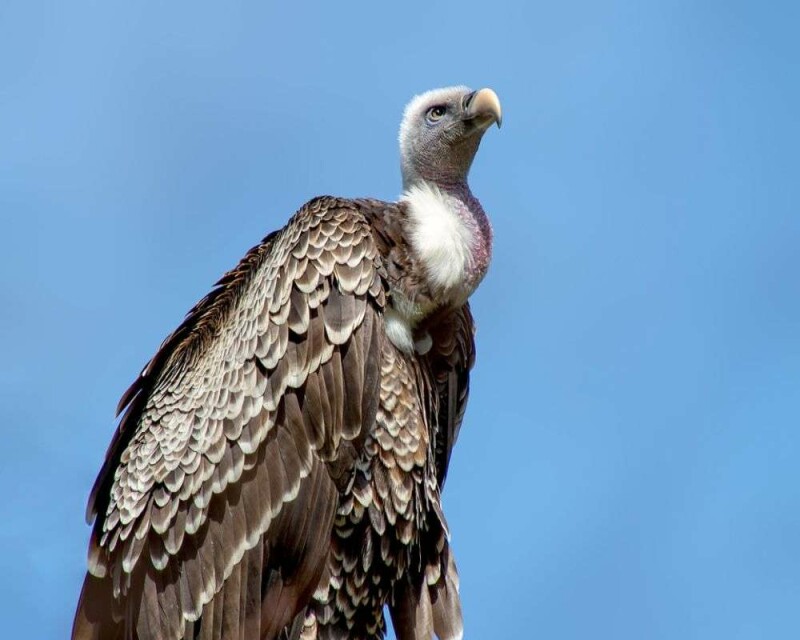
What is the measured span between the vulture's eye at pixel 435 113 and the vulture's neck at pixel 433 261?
0.69 metres

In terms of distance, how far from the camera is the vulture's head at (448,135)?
34.1ft

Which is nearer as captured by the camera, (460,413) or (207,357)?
(207,357)

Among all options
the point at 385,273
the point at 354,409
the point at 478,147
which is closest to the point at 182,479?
the point at 354,409

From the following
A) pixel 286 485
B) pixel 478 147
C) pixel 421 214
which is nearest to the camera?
pixel 286 485

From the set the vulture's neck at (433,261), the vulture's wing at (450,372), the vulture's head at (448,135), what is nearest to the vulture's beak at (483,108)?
the vulture's head at (448,135)

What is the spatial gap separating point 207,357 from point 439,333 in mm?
1611

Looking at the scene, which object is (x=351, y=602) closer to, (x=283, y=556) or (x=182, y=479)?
(x=283, y=556)

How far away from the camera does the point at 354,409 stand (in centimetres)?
934

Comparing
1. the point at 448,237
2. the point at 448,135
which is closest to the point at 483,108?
the point at 448,135

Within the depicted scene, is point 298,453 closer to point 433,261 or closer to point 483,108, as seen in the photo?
point 433,261

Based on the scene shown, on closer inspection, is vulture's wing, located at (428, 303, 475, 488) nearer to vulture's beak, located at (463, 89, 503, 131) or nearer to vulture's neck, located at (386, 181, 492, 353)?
vulture's neck, located at (386, 181, 492, 353)

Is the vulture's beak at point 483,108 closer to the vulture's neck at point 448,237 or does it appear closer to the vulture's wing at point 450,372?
the vulture's neck at point 448,237

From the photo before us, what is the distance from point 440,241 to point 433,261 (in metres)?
0.15

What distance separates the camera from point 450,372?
1052 cm
